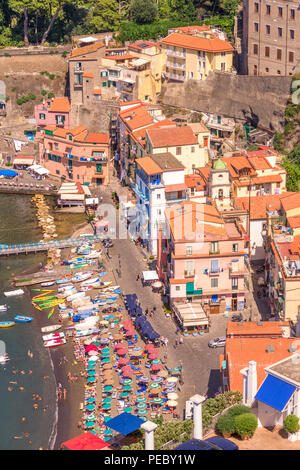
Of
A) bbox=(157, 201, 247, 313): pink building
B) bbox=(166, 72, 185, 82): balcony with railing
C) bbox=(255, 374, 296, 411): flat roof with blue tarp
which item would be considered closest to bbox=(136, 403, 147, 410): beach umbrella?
bbox=(157, 201, 247, 313): pink building

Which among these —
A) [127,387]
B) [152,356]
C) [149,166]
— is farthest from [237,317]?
[149,166]

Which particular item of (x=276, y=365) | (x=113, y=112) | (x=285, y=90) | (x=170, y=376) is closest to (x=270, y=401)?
(x=276, y=365)

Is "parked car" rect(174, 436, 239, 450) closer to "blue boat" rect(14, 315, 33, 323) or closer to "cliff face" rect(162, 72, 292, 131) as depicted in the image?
"blue boat" rect(14, 315, 33, 323)

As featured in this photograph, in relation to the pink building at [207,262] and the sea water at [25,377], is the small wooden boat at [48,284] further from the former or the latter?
the pink building at [207,262]

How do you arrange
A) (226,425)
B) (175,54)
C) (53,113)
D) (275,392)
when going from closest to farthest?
(226,425) → (275,392) → (175,54) → (53,113)

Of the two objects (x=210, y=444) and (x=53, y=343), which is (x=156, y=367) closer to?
(x=53, y=343)

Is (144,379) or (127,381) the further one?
(144,379)

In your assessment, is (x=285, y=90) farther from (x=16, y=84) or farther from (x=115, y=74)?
(x=16, y=84)
